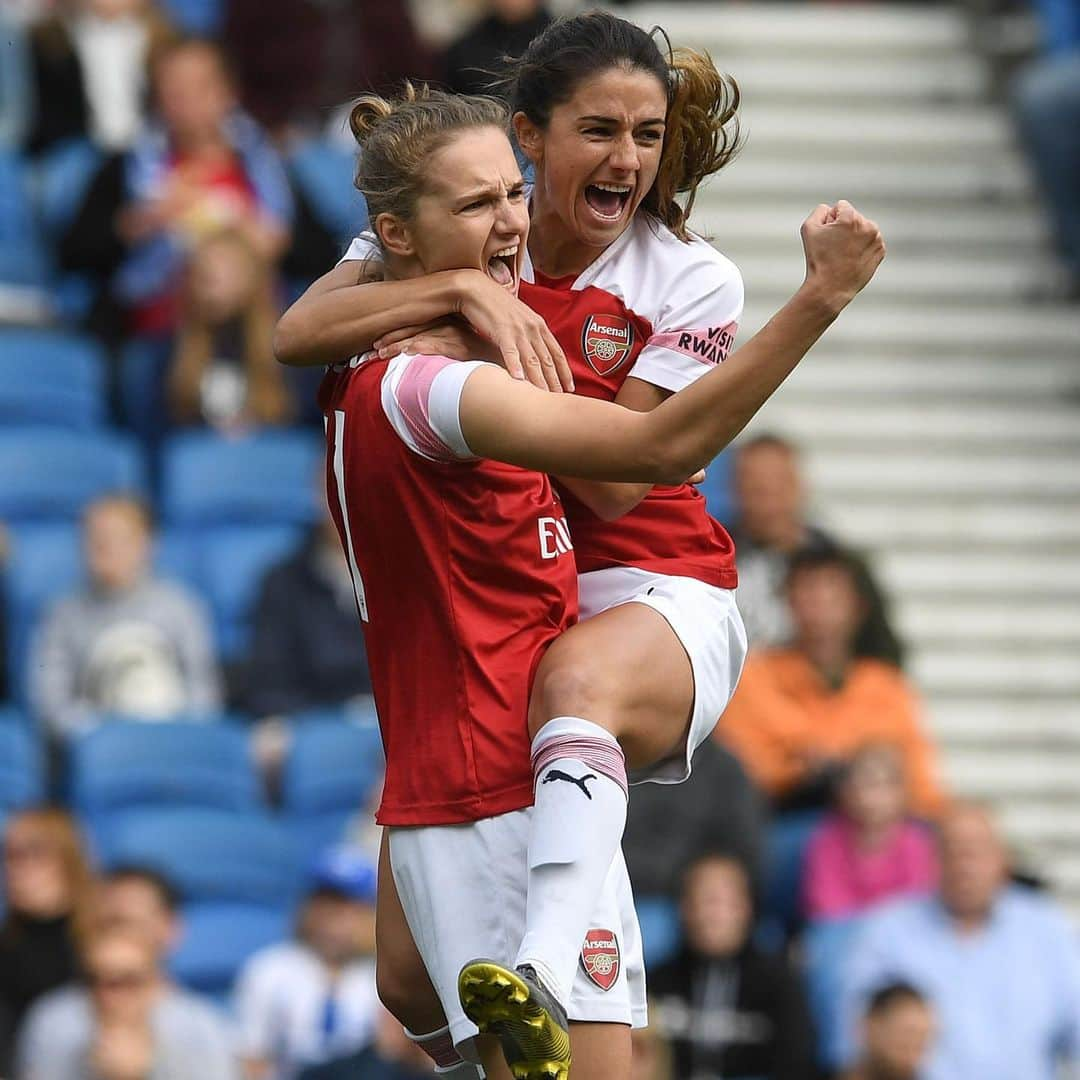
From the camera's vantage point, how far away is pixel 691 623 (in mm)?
4020

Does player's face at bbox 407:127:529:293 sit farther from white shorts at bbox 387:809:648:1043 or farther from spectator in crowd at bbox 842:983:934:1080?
spectator in crowd at bbox 842:983:934:1080

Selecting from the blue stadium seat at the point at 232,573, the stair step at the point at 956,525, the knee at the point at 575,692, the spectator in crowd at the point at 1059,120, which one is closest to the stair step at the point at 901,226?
the spectator in crowd at the point at 1059,120

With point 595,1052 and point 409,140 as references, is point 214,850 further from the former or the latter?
point 409,140

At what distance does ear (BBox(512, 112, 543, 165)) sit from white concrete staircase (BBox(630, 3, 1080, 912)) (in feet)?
18.3

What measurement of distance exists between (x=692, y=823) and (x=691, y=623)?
4134mm

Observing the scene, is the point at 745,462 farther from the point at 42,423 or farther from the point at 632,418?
the point at 632,418

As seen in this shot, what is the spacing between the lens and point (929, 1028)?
7.57 m

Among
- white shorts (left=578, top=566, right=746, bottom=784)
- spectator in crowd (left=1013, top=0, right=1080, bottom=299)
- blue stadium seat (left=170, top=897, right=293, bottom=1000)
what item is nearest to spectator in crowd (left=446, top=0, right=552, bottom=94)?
spectator in crowd (left=1013, top=0, right=1080, bottom=299)

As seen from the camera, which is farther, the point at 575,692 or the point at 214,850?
the point at 214,850

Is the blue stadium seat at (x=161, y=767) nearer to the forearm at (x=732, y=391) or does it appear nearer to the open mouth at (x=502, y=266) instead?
the open mouth at (x=502, y=266)

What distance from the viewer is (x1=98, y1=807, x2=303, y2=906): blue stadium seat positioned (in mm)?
8133

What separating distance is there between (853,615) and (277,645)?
1935 millimetres

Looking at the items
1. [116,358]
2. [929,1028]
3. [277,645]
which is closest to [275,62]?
[116,358]

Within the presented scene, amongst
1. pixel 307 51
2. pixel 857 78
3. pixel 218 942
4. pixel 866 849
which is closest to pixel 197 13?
pixel 307 51
